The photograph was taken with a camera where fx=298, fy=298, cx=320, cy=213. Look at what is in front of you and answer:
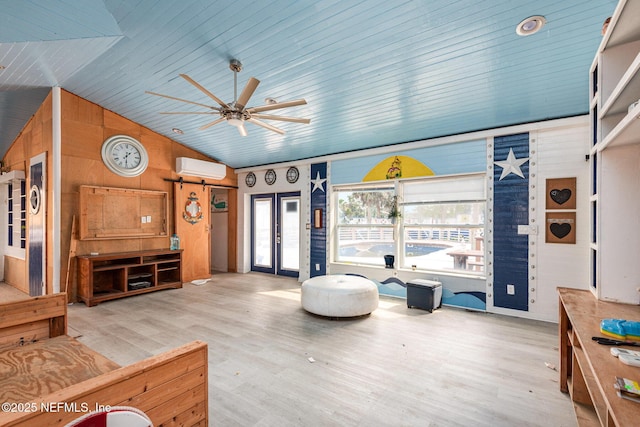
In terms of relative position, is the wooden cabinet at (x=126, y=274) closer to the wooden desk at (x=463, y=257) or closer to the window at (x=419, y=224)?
the window at (x=419, y=224)

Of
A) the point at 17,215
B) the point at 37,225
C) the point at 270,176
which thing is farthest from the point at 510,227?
the point at 17,215

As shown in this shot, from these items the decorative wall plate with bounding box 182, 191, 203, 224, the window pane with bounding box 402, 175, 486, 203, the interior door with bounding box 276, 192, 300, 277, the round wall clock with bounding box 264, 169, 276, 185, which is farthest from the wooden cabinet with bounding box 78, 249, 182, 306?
the window pane with bounding box 402, 175, 486, 203

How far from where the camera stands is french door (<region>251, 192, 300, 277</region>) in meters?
7.06

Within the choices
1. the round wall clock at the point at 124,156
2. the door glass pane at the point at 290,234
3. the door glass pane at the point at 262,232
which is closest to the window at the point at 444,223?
the door glass pane at the point at 290,234

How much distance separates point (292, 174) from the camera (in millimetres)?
6816

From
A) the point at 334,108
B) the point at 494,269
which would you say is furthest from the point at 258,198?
the point at 494,269

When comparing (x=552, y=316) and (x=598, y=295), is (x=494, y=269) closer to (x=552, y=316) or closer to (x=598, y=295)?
(x=552, y=316)

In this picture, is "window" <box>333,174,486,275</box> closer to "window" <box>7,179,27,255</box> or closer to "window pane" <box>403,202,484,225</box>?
"window pane" <box>403,202,484,225</box>

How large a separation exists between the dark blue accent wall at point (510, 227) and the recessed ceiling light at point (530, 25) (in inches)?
79.5

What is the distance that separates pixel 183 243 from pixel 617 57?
691 centimetres

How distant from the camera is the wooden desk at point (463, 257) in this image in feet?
15.5

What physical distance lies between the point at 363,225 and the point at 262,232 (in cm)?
295

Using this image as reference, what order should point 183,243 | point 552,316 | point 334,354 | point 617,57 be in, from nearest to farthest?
point 617,57 < point 334,354 < point 552,316 < point 183,243

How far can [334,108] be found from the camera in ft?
14.2
